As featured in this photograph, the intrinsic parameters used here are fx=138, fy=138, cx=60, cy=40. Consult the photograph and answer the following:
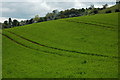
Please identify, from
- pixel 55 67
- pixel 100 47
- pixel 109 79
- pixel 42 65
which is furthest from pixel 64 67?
pixel 100 47

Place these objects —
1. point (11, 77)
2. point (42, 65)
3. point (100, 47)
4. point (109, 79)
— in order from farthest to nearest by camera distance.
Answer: point (100, 47) → point (42, 65) → point (11, 77) → point (109, 79)

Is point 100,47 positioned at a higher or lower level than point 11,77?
higher

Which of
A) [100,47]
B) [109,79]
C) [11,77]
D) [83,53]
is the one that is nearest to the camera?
[109,79]

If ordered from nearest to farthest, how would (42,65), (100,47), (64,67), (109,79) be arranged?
(109,79) → (64,67) → (42,65) → (100,47)

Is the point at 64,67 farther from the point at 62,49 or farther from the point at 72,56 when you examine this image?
the point at 62,49

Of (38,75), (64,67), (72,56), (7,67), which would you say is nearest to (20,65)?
(7,67)

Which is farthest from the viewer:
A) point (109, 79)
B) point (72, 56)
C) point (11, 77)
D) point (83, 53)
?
point (83, 53)

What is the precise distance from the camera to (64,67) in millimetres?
19672

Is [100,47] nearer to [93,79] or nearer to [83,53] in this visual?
[83,53]

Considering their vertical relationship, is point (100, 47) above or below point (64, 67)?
above

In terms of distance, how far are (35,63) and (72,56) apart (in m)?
7.19

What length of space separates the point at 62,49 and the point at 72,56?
5690mm

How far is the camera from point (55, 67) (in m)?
19.9

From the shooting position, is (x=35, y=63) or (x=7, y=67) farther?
(x=35, y=63)
